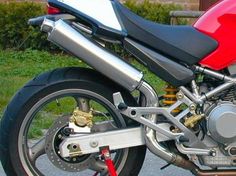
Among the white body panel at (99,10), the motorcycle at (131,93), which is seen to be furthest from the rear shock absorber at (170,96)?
the white body panel at (99,10)

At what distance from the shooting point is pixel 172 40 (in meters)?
4.23

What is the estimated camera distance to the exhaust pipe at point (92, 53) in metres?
Result: 4.19

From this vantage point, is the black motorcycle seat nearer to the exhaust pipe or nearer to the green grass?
the exhaust pipe

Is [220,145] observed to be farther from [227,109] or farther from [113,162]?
[113,162]

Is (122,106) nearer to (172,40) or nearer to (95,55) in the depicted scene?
(95,55)

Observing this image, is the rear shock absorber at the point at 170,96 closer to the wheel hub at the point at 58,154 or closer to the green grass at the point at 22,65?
the wheel hub at the point at 58,154

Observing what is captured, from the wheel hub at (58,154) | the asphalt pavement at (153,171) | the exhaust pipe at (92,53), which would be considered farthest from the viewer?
the asphalt pavement at (153,171)

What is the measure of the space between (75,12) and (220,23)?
0.90 metres

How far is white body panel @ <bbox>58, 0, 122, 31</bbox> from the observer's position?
4.20m

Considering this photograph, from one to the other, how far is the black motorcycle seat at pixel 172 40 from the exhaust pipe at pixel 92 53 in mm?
195

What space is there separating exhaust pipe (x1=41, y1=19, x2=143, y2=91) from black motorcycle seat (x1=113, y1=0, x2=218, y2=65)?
0.64ft

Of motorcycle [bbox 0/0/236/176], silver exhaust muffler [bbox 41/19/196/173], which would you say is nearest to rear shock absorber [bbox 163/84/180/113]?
motorcycle [bbox 0/0/236/176]

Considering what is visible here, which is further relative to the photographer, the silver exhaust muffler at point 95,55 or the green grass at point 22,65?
the green grass at point 22,65

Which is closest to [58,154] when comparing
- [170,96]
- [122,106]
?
[122,106]
